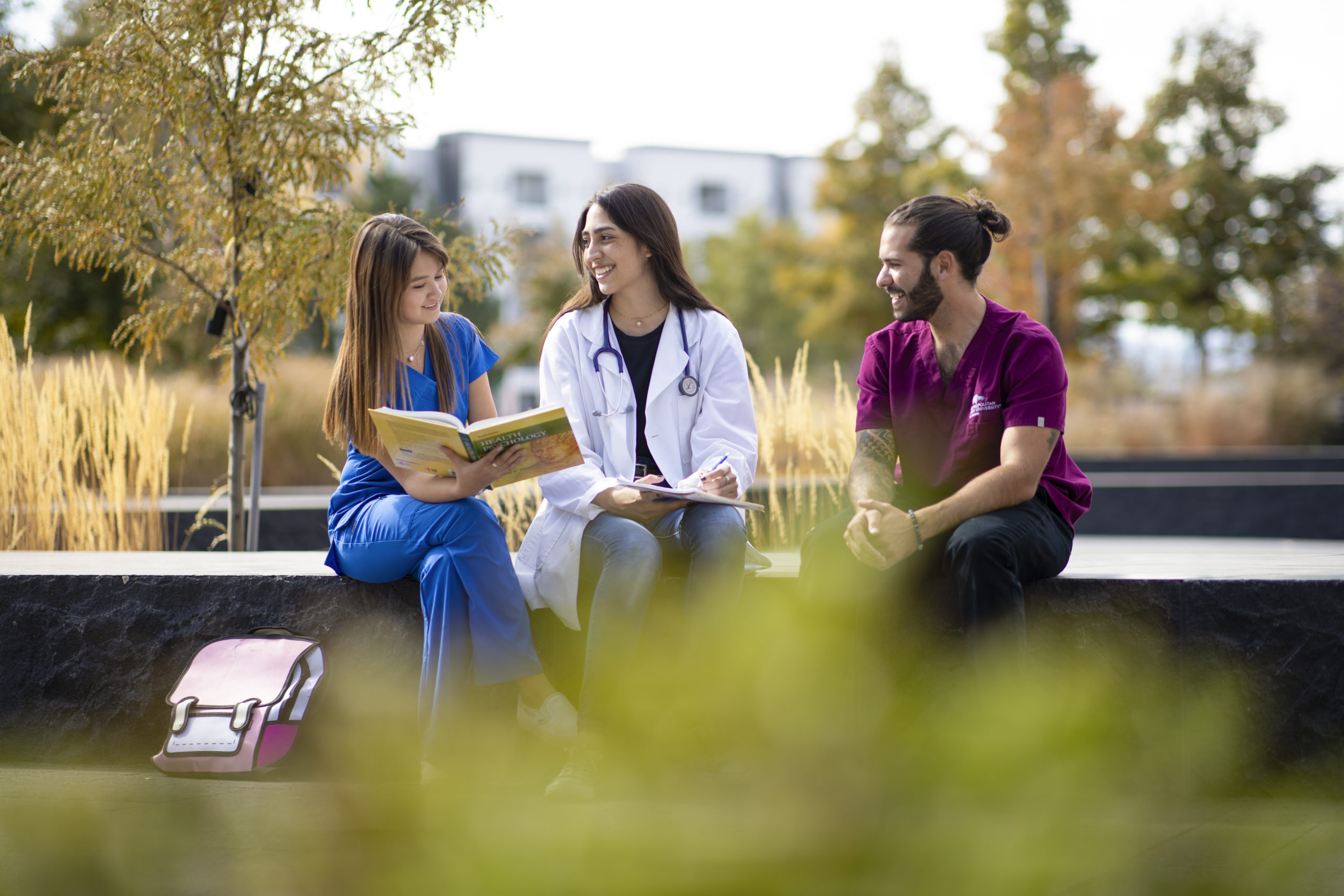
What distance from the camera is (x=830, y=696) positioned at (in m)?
2.82

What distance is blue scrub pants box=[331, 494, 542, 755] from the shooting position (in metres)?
2.71

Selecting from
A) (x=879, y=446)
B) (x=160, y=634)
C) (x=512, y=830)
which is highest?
(x=879, y=446)

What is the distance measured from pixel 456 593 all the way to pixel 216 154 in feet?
7.53

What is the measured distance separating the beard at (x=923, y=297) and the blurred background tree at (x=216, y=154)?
2.19m

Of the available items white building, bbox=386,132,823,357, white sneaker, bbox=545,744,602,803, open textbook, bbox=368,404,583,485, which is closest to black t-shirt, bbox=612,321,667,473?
open textbook, bbox=368,404,583,485

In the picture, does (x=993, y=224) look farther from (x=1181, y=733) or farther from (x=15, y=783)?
(x=15, y=783)

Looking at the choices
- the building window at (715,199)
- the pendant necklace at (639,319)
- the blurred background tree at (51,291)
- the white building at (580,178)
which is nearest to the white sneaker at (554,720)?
the pendant necklace at (639,319)

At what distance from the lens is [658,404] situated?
305 cm

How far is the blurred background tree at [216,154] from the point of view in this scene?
3951mm

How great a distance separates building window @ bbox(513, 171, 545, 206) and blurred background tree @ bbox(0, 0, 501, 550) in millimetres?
31114

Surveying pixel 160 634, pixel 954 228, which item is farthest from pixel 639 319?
pixel 160 634

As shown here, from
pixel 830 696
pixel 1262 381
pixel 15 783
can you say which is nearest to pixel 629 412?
pixel 830 696

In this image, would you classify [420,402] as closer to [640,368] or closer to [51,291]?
[640,368]

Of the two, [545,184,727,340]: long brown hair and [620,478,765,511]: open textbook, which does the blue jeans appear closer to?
[620,478,765,511]: open textbook
